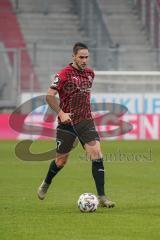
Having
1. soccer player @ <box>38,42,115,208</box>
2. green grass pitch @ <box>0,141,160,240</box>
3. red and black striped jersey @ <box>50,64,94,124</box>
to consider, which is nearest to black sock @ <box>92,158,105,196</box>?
soccer player @ <box>38,42,115,208</box>

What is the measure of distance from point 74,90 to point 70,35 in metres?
25.5

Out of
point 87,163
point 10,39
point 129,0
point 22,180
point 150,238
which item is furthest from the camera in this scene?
point 129,0

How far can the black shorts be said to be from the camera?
471 inches

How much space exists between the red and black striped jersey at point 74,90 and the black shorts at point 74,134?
0.32 feet

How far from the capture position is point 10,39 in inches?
1383

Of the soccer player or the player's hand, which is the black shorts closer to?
the soccer player

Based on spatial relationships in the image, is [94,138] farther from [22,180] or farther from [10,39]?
[10,39]

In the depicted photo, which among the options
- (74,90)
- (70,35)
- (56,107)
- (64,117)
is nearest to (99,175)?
(64,117)

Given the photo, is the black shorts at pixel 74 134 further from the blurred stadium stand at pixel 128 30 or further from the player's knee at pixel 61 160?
the blurred stadium stand at pixel 128 30

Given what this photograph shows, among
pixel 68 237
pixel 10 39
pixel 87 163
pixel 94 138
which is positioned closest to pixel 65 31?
pixel 10 39

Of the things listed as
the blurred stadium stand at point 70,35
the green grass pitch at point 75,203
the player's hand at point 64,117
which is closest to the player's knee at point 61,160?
the green grass pitch at point 75,203

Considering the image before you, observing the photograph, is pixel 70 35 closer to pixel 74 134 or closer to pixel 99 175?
pixel 74 134

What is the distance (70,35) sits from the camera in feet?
122

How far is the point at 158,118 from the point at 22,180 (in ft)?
43.1
